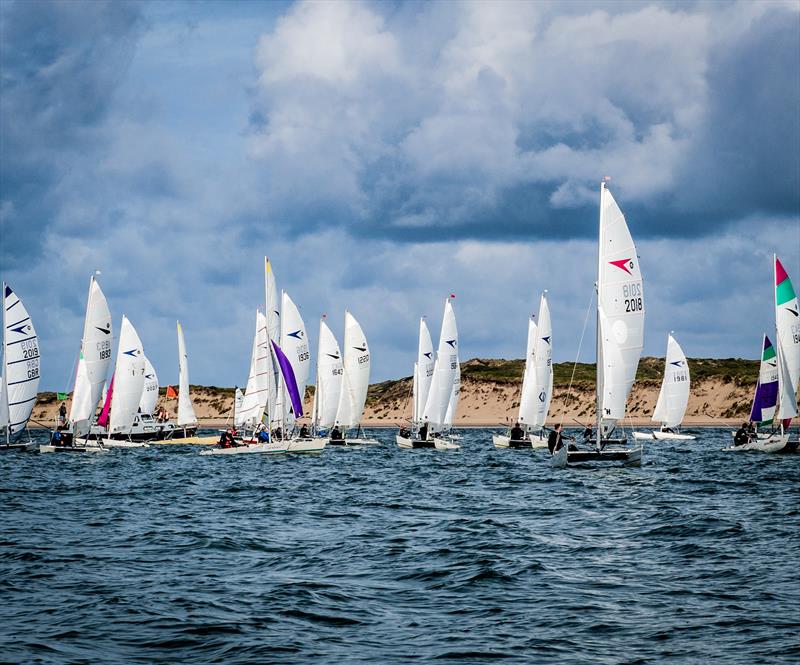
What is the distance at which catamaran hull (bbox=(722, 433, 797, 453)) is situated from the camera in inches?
2069

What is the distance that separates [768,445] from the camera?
5388cm

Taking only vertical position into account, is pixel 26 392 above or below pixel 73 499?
above

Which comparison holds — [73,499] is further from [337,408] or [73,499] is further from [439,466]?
[337,408]

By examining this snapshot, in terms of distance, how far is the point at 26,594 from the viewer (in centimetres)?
1496

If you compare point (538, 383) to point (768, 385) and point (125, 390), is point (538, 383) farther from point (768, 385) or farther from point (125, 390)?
point (125, 390)

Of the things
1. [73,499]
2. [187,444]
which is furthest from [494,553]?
[187,444]

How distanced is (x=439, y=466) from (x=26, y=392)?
1012 inches

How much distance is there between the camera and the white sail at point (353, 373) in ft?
223

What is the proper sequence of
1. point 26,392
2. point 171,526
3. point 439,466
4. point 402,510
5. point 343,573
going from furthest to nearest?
1. point 26,392
2. point 439,466
3. point 402,510
4. point 171,526
5. point 343,573

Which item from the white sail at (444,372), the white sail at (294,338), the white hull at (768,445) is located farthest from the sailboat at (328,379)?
the white hull at (768,445)

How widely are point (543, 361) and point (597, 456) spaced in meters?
30.7

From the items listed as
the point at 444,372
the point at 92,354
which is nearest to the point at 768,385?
the point at 444,372

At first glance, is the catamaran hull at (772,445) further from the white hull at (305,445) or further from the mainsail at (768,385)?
the white hull at (305,445)

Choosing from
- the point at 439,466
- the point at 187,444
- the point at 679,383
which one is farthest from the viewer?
the point at 679,383
